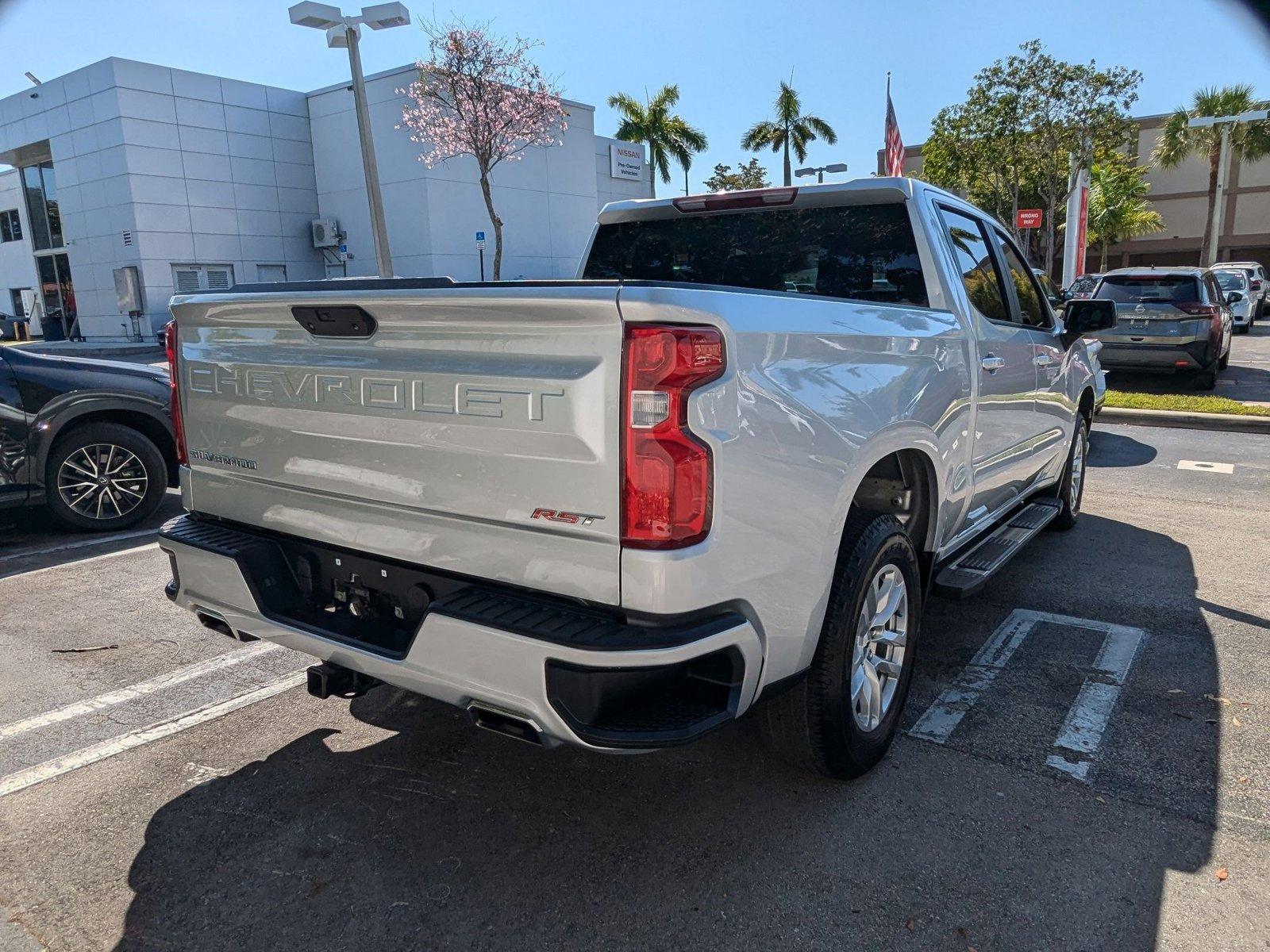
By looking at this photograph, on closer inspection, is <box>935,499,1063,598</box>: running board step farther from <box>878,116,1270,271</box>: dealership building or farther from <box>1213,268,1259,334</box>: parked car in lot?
<box>878,116,1270,271</box>: dealership building

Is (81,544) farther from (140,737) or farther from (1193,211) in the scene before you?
(1193,211)

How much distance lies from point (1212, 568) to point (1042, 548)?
3.04 ft

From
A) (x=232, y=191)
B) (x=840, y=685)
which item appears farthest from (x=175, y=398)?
(x=232, y=191)

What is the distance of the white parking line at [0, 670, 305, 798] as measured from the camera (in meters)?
3.15

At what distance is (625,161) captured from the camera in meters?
38.2

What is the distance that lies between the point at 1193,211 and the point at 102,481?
179 ft

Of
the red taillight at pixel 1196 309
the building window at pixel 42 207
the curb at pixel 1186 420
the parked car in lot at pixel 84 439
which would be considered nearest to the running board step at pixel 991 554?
the parked car in lot at pixel 84 439

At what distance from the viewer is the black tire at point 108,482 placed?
6.17m

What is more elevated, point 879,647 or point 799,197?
point 799,197

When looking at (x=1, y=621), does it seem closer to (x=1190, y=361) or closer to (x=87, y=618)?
(x=87, y=618)

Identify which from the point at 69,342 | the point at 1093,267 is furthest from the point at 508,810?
the point at 1093,267

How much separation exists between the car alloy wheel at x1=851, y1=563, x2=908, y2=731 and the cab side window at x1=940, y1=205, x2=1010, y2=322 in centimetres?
150

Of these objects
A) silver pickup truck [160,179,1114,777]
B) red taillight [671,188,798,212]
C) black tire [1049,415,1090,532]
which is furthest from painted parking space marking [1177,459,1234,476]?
red taillight [671,188,798,212]

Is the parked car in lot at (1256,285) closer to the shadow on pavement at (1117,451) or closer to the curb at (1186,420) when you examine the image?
the curb at (1186,420)
